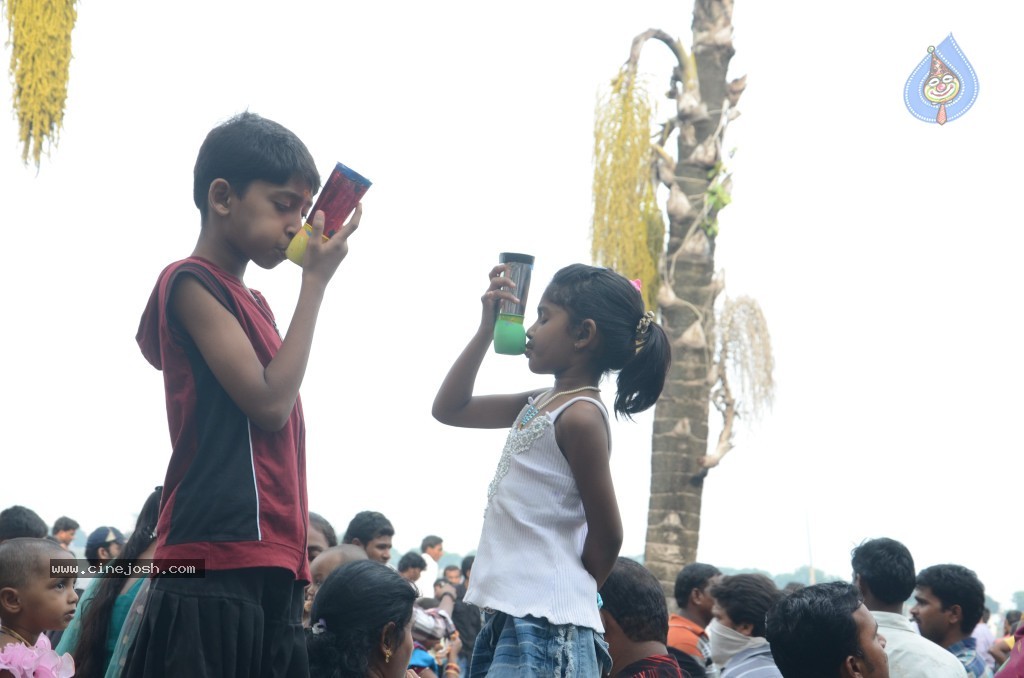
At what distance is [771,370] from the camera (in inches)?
402

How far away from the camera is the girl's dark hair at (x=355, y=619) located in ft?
10.6

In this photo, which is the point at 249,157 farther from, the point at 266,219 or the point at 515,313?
the point at 515,313

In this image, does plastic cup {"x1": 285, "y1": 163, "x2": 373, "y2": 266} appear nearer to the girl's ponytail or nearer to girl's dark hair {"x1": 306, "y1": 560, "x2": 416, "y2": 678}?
the girl's ponytail

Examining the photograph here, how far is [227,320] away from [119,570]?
131cm

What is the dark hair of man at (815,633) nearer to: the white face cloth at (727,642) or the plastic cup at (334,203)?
the plastic cup at (334,203)

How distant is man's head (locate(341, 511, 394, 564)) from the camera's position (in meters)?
7.00

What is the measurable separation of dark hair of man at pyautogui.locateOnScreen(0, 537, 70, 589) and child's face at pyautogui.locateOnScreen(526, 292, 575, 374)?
1.79 metres

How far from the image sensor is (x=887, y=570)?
492 cm

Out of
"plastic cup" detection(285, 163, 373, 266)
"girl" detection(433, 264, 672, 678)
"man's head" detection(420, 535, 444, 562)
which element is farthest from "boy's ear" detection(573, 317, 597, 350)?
"man's head" detection(420, 535, 444, 562)

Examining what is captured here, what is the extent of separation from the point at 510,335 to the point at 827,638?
1.25m

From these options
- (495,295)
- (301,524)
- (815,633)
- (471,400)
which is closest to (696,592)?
(815,633)

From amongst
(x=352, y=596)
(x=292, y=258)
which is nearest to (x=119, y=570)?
(x=352, y=596)

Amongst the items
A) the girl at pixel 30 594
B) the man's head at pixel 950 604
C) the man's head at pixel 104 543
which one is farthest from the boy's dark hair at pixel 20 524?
the man's head at pixel 950 604

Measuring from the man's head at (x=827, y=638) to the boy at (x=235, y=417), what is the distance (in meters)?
1.45
